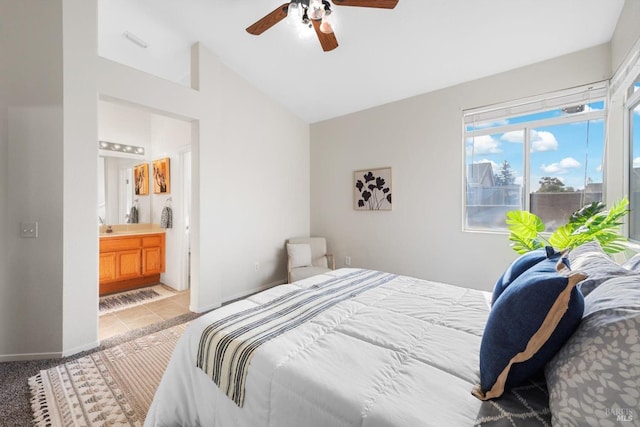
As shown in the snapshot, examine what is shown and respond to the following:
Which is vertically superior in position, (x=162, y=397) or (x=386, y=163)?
(x=386, y=163)

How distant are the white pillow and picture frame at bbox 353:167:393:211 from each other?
0.97 m

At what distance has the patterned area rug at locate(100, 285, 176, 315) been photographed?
11.2 feet

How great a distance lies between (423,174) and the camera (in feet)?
11.5

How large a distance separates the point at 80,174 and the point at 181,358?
189 centimetres

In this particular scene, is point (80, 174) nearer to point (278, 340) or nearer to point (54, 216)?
point (54, 216)

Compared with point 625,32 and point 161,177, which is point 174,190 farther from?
point 625,32

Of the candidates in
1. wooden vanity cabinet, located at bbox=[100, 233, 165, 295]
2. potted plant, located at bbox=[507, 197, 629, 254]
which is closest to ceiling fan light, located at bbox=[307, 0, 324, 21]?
potted plant, located at bbox=[507, 197, 629, 254]

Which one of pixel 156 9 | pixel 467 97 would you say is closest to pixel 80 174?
pixel 156 9

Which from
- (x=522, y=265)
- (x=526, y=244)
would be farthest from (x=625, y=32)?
(x=522, y=265)

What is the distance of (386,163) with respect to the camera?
3.84 metres

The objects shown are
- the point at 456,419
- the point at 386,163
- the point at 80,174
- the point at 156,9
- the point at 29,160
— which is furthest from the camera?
the point at 386,163

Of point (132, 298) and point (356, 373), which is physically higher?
point (356, 373)

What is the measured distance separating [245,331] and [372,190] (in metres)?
3.00

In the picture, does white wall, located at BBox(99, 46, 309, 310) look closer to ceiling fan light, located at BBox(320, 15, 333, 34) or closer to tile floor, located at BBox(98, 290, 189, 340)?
tile floor, located at BBox(98, 290, 189, 340)
